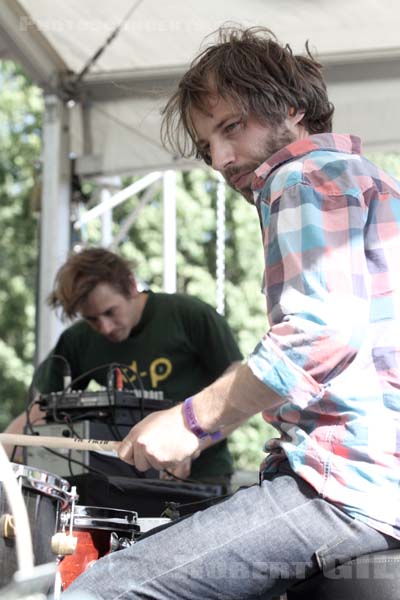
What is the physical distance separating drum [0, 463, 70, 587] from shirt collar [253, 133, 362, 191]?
2.45 ft

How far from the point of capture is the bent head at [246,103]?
6.92ft

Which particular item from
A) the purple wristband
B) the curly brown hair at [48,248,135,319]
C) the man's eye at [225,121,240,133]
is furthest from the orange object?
the curly brown hair at [48,248,135,319]

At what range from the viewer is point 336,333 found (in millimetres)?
1700

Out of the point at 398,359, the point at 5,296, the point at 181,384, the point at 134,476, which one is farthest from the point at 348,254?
the point at 5,296

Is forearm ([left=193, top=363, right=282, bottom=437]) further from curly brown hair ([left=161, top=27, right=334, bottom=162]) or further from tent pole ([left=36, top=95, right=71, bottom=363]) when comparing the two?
tent pole ([left=36, top=95, right=71, bottom=363])

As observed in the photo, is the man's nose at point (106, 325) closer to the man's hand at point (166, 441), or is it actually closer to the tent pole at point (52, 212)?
the tent pole at point (52, 212)

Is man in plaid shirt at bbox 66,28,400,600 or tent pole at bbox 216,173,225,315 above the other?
tent pole at bbox 216,173,225,315

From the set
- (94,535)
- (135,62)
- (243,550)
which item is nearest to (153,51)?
(135,62)

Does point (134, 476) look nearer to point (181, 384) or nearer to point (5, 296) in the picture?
point (181, 384)

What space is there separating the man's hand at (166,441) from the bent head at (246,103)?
0.57 m

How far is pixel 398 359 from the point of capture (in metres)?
1.80

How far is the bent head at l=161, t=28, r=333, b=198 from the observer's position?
2.11 metres

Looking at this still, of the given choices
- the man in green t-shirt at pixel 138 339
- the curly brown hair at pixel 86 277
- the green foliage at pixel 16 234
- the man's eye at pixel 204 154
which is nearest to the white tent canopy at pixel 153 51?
the curly brown hair at pixel 86 277

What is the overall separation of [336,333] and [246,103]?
0.64m
